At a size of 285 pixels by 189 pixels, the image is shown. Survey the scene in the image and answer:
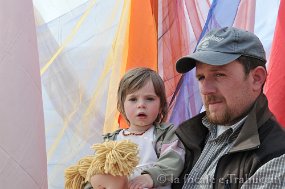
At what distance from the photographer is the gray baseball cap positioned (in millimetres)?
1344

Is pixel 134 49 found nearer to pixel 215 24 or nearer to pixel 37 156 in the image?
pixel 215 24

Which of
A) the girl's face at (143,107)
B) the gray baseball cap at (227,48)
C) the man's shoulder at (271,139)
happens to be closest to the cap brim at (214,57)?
the gray baseball cap at (227,48)

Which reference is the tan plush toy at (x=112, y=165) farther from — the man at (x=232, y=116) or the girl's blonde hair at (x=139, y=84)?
the girl's blonde hair at (x=139, y=84)

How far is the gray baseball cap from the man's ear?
0.11ft

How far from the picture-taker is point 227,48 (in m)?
1.36

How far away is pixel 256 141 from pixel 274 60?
0.82m

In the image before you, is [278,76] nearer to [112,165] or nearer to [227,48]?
[227,48]

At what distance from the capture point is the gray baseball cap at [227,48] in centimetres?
134

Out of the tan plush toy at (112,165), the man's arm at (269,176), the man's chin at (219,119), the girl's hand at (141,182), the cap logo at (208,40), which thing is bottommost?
the man's arm at (269,176)

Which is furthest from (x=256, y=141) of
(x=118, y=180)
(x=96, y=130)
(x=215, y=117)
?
(x=96, y=130)

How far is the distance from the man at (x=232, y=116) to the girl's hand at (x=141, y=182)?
11 cm

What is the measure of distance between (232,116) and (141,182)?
351 mm

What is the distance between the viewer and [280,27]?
6.64ft

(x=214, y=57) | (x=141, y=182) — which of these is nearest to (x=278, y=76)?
(x=214, y=57)
